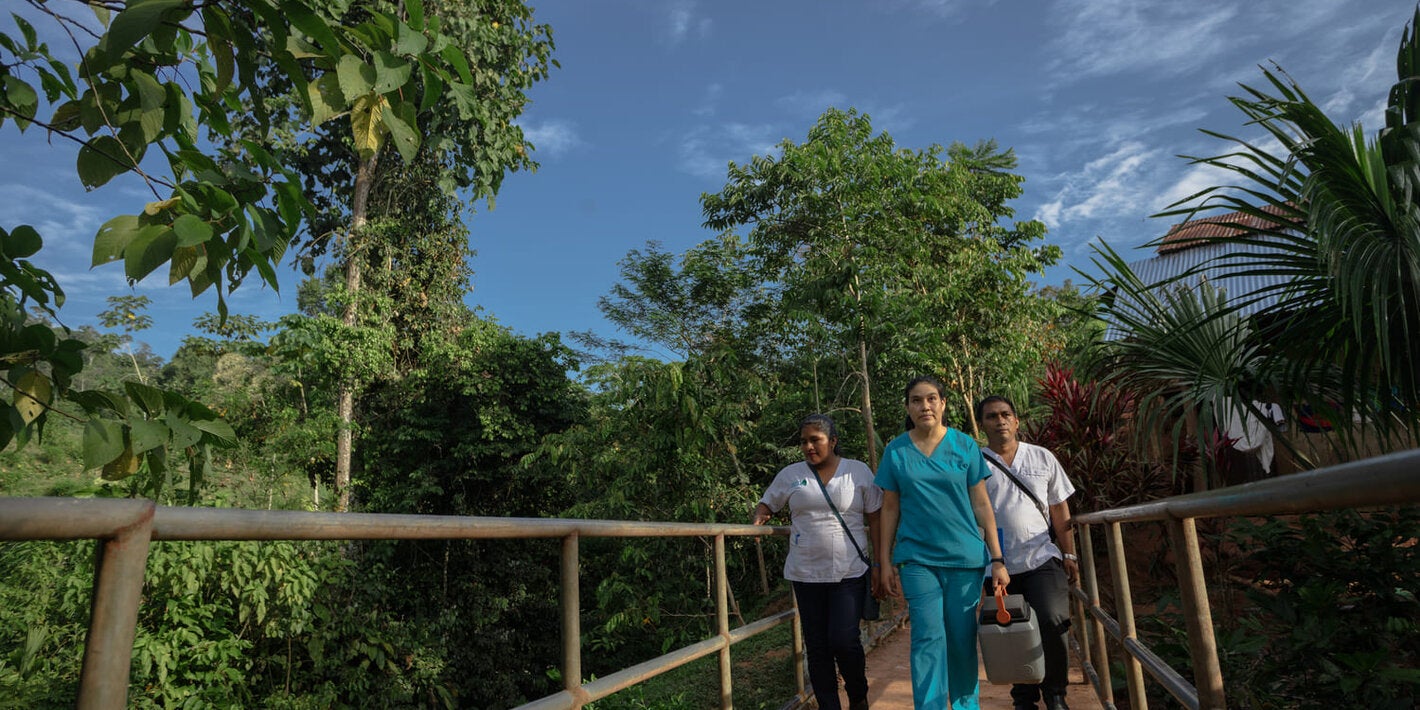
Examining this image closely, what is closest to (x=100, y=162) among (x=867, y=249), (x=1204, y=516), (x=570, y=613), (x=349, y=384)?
(x=570, y=613)

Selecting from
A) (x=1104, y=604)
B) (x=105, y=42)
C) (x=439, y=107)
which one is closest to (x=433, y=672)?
(x=1104, y=604)

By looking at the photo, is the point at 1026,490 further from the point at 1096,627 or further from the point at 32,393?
the point at 32,393

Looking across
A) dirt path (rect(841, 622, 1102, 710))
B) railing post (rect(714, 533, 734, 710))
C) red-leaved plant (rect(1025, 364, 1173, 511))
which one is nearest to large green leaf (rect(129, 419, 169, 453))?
railing post (rect(714, 533, 734, 710))

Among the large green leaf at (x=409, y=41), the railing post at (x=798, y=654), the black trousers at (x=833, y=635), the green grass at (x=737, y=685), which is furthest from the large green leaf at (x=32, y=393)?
the green grass at (x=737, y=685)

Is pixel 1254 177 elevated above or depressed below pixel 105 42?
above

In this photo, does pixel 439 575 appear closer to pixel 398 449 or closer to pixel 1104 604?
pixel 398 449

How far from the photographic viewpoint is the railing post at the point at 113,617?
887mm

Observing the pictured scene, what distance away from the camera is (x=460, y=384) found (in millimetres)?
16719

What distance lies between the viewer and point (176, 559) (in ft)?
24.5

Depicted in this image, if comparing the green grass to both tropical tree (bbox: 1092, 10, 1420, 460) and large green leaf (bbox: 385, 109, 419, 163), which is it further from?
large green leaf (bbox: 385, 109, 419, 163)

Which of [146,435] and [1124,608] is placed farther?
[1124,608]

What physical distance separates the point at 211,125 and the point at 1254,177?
177 inches

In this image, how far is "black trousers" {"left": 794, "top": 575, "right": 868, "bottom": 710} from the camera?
3758 millimetres

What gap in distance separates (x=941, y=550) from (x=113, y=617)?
304 centimetres
